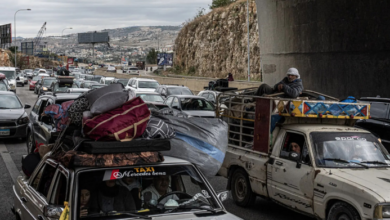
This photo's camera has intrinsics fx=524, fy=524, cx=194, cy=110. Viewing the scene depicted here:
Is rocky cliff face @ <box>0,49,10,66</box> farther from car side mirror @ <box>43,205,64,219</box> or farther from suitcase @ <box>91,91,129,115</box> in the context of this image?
car side mirror @ <box>43,205,64,219</box>

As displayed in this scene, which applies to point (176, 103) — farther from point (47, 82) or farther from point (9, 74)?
point (9, 74)

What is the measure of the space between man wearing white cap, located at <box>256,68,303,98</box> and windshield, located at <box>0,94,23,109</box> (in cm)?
1102

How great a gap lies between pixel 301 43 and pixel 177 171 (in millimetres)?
17973

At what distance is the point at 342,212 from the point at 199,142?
238 centimetres

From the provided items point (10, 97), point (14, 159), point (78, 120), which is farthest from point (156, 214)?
point (10, 97)

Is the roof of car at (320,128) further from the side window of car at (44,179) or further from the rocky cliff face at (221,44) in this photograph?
the rocky cliff face at (221,44)

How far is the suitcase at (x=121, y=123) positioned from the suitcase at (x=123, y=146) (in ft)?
0.38

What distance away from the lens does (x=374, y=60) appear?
19453mm

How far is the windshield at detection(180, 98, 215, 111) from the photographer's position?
20.8 m

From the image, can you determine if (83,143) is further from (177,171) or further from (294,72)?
(294,72)

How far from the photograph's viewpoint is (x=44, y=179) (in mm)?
5699

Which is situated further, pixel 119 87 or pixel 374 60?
pixel 374 60

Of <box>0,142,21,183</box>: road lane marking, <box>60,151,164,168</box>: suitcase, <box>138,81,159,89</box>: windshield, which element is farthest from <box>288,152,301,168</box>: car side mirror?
<box>138,81,159,89</box>: windshield

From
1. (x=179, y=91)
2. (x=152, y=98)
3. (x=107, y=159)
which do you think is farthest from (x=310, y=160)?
(x=179, y=91)
